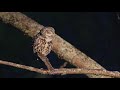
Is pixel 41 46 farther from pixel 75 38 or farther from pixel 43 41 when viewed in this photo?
pixel 75 38

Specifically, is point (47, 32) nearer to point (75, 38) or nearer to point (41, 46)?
point (41, 46)

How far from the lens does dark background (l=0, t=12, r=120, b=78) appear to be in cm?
216

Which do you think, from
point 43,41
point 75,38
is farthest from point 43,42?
point 75,38

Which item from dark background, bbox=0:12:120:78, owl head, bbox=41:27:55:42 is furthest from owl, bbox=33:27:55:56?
dark background, bbox=0:12:120:78

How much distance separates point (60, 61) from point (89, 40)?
0.97 ft

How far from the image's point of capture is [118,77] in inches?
64.0

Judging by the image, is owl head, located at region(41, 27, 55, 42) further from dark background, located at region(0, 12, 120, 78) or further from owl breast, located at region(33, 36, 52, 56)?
dark background, located at region(0, 12, 120, 78)

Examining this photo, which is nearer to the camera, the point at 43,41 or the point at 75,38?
the point at 43,41

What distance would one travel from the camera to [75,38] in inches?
88.3

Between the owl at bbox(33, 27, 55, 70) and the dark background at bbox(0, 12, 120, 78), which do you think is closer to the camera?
the owl at bbox(33, 27, 55, 70)

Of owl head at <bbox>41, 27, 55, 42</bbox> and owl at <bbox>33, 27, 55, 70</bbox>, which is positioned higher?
owl head at <bbox>41, 27, 55, 42</bbox>
